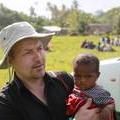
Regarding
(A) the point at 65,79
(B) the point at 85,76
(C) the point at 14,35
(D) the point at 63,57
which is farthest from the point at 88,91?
(D) the point at 63,57

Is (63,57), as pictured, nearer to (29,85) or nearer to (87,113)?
(29,85)

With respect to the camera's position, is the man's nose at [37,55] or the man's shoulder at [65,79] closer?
the man's nose at [37,55]

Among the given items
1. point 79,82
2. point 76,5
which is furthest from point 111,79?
point 76,5

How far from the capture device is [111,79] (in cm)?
698

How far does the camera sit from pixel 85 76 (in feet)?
12.0

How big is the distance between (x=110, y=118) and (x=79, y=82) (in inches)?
14.0

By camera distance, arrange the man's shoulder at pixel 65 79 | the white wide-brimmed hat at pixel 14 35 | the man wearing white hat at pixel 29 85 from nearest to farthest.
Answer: the man wearing white hat at pixel 29 85 → the white wide-brimmed hat at pixel 14 35 → the man's shoulder at pixel 65 79

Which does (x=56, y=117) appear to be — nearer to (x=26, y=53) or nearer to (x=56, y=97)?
(x=56, y=97)

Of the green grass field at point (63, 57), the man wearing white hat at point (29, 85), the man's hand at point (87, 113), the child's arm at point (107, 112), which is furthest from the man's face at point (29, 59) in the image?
the green grass field at point (63, 57)

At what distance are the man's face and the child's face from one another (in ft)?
0.96

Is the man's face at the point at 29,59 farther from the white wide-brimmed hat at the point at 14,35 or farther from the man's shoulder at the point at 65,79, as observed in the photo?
the man's shoulder at the point at 65,79

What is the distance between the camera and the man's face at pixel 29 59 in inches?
138

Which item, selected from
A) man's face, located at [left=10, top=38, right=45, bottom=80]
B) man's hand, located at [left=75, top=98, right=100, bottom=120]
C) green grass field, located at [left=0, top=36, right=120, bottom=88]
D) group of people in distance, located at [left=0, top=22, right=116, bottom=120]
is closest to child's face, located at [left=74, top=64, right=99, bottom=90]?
group of people in distance, located at [left=0, top=22, right=116, bottom=120]

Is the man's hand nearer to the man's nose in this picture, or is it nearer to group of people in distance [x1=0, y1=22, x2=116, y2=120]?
group of people in distance [x1=0, y1=22, x2=116, y2=120]
